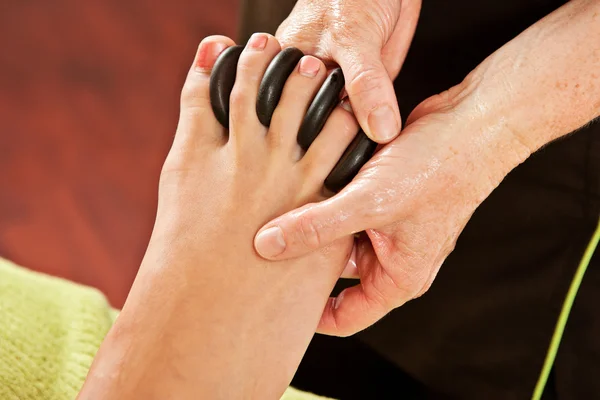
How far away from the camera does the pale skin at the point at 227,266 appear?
0.77 metres

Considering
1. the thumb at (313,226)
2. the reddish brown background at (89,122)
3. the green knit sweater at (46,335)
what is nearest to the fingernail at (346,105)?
the thumb at (313,226)

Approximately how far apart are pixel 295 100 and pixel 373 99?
4.0 inches

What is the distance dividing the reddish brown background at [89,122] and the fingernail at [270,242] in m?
1.38

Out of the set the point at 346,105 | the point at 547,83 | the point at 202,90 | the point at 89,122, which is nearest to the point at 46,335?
the point at 202,90

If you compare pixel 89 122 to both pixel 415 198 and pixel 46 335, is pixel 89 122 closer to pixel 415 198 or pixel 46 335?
pixel 46 335

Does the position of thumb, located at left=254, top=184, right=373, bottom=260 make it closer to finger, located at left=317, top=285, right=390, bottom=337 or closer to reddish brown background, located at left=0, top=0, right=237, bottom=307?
finger, located at left=317, top=285, right=390, bottom=337

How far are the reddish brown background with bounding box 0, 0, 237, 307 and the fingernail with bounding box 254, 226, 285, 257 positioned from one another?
1.38m

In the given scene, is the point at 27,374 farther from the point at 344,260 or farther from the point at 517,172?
the point at 517,172

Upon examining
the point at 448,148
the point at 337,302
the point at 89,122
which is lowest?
the point at 89,122

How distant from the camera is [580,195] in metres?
0.91

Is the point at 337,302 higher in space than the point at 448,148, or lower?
lower

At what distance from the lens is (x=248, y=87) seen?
2.80ft

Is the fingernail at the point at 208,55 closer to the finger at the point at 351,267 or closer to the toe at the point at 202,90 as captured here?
the toe at the point at 202,90

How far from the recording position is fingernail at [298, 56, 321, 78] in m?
0.85
